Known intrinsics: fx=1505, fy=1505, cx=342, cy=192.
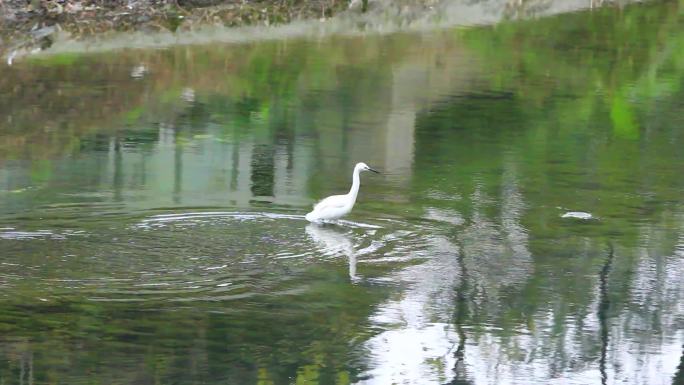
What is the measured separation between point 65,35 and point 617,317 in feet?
40.3

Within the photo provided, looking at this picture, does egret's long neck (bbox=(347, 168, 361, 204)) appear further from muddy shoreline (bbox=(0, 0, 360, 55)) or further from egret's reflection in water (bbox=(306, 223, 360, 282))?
muddy shoreline (bbox=(0, 0, 360, 55))

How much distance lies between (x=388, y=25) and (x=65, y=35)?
4.56 m

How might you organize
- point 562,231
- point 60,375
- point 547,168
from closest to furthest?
point 60,375, point 562,231, point 547,168

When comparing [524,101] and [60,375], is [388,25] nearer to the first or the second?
[524,101]

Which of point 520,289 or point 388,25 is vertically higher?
point 388,25

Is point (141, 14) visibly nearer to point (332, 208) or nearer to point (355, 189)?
point (355, 189)

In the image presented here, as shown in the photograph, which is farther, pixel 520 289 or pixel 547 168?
pixel 547 168

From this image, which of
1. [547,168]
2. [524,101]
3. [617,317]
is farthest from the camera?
[524,101]

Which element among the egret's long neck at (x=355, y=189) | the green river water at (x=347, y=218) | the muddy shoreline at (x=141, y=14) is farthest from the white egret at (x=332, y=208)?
the muddy shoreline at (x=141, y=14)

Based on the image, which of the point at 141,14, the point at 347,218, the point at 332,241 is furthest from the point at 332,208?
the point at 141,14

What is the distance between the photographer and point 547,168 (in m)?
14.0

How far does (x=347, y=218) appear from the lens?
12.1 metres

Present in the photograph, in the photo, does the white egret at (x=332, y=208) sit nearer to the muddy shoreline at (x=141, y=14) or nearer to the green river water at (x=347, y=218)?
the green river water at (x=347, y=218)

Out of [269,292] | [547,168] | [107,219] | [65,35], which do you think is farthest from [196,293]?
[65,35]
